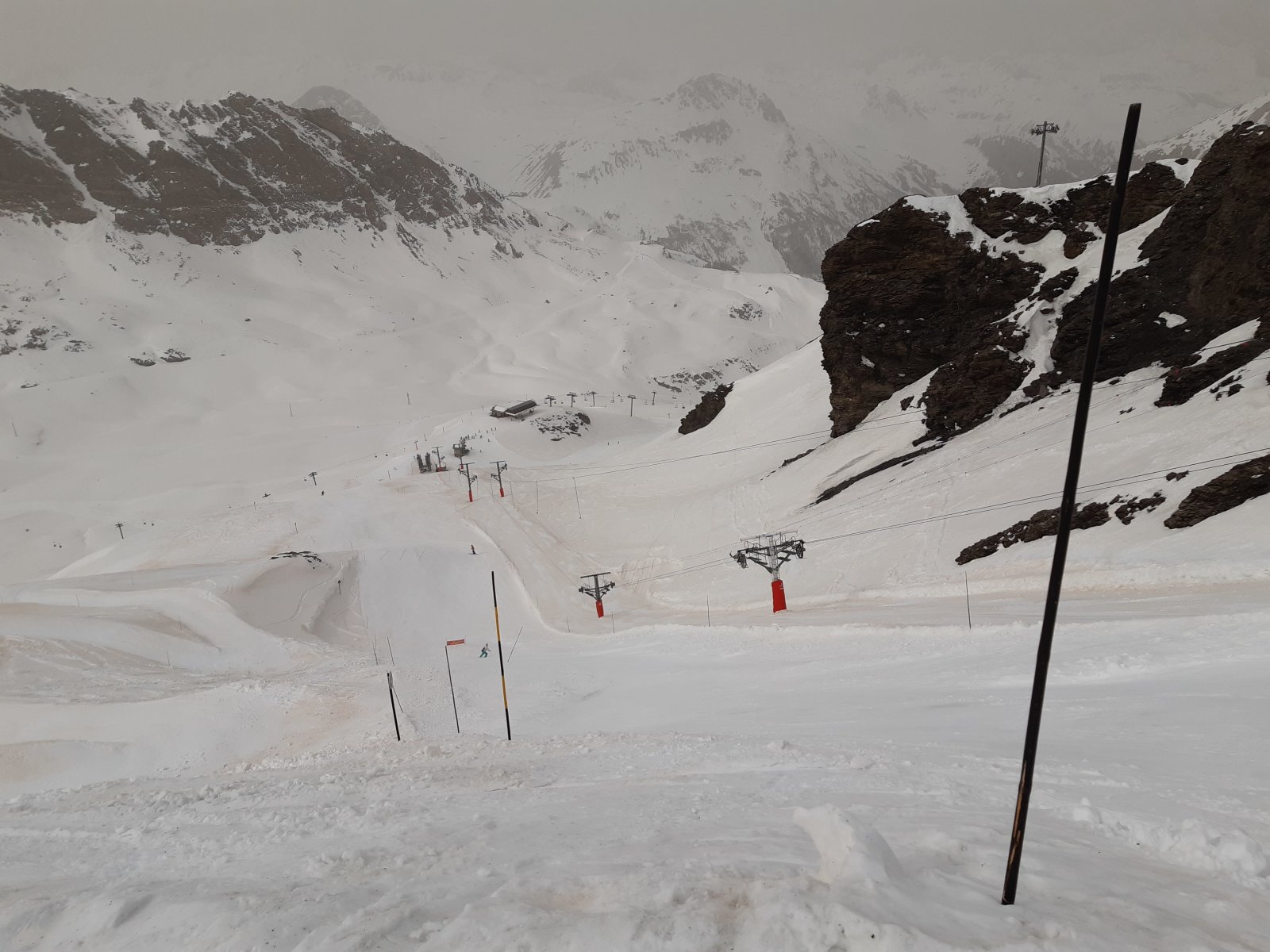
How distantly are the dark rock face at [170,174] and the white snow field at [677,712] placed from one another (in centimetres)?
15101

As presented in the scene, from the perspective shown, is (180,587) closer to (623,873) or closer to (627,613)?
(627,613)

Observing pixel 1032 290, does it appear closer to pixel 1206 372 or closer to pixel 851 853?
pixel 1206 372

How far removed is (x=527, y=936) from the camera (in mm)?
3947

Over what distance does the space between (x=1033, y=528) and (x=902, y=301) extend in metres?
24.6

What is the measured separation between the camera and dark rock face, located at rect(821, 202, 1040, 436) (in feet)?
138

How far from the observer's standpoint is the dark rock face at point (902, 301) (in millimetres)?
42188

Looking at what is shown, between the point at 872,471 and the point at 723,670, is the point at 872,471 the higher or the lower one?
the higher one

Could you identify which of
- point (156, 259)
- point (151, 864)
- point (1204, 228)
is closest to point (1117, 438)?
point (1204, 228)

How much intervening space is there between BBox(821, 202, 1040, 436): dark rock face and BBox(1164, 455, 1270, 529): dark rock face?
73.5 ft

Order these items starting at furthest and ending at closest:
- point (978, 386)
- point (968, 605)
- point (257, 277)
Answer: point (257, 277), point (978, 386), point (968, 605)

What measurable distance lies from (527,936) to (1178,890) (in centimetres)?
371

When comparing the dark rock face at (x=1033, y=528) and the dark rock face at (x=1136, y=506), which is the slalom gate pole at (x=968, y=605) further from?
the dark rock face at (x=1136, y=506)

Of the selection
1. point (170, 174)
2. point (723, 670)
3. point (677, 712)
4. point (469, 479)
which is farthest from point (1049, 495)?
point (170, 174)

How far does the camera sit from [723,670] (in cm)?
1770
